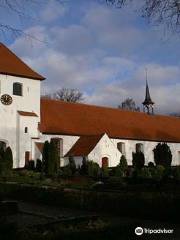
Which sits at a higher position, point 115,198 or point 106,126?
point 106,126

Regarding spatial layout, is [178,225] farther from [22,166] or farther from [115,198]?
[22,166]

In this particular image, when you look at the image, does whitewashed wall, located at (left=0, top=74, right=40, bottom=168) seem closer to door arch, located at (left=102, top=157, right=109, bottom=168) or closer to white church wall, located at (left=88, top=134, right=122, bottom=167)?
white church wall, located at (left=88, top=134, right=122, bottom=167)

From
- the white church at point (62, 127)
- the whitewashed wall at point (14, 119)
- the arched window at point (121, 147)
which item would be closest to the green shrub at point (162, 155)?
the white church at point (62, 127)

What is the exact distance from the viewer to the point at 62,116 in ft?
128

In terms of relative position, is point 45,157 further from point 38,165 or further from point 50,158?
point 38,165

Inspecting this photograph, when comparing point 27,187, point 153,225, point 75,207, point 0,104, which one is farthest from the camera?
point 0,104

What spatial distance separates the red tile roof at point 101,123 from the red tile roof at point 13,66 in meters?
3.94

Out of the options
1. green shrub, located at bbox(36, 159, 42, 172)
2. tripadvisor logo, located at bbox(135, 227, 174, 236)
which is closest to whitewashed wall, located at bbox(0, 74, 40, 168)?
green shrub, located at bbox(36, 159, 42, 172)

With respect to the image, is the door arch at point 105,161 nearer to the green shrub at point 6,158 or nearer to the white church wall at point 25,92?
the white church wall at point 25,92

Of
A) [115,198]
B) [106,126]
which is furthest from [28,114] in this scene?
[115,198]

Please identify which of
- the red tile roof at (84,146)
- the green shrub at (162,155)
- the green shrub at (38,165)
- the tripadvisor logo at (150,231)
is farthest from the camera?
the green shrub at (162,155)

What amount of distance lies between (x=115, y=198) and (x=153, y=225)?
262cm

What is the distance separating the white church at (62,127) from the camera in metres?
33.4

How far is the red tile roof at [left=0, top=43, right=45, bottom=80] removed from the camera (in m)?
33.7
